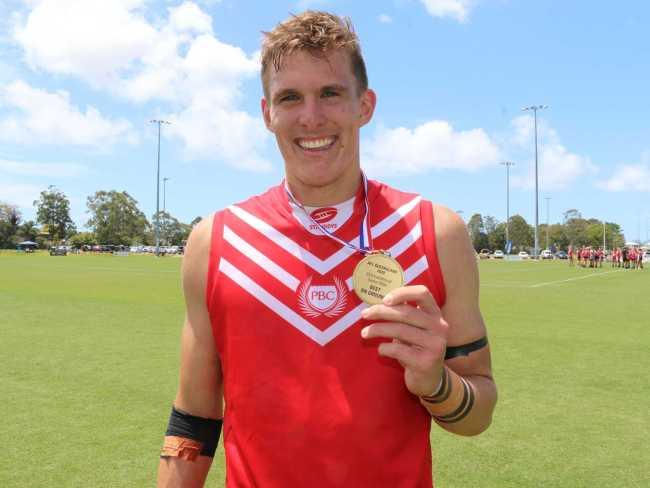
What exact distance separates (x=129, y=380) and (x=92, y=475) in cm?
275

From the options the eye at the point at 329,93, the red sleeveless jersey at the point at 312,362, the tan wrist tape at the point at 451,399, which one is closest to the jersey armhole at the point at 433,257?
the red sleeveless jersey at the point at 312,362

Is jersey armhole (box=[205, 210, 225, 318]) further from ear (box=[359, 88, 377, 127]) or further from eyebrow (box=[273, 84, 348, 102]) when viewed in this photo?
ear (box=[359, 88, 377, 127])

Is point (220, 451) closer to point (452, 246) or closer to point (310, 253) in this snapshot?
point (310, 253)

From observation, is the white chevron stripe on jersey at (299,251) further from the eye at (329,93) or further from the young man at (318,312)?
the eye at (329,93)

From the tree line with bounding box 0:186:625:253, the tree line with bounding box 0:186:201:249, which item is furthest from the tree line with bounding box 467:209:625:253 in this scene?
the tree line with bounding box 0:186:201:249

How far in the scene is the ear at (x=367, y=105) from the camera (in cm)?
213

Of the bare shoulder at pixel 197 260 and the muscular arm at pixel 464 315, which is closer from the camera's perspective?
the muscular arm at pixel 464 315

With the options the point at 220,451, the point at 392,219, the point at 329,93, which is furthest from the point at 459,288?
the point at 220,451

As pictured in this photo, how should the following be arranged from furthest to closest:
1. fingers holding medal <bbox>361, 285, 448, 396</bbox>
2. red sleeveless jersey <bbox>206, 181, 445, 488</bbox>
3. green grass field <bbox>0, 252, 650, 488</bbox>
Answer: green grass field <bbox>0, 252, 650, 488</bbox> → red sleeveless jersey <bbox>206, 181, 445, 488</bbox> → fingers holding medal <bbox>361, 285, 448, 396</bbox>

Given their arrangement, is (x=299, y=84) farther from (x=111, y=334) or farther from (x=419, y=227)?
(x=111, y=334)

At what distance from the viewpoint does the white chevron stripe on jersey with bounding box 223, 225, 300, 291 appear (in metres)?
1.98

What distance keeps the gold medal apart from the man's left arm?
2.7 inches

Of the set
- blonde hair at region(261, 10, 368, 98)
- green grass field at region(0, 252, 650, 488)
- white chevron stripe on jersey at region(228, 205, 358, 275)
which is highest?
blonde hair at region(261, 10, 368, 98)

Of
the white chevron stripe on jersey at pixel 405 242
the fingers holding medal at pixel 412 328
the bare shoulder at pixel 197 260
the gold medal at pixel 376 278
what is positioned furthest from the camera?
the bare shoulder at pixel 197 260
